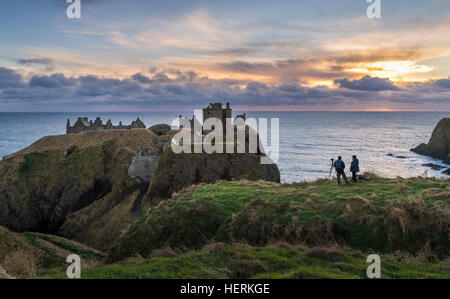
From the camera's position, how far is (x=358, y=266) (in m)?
11.0

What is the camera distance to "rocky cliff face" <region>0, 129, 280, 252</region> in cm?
3819

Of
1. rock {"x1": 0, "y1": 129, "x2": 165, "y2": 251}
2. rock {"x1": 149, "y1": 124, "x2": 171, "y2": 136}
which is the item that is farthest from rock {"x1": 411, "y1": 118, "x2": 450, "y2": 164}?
rock {"x1": 0, "y1": 129, "x2": 165, "y2": 251}

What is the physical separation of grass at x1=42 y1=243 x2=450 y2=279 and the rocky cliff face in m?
23.6

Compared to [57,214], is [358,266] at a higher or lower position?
higher

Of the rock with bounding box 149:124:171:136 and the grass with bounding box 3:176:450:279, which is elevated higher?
the rock with bounding box 149:124:171:136

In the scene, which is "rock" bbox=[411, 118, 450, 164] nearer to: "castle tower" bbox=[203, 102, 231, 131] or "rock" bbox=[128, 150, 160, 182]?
"castle tower" bbox=[203, 102, 231, 131]

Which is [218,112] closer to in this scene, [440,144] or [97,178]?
[97,178]

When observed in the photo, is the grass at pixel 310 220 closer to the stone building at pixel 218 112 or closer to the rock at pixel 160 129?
the stone building at pixel 218 112

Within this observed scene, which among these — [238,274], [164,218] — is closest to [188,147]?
[164,218]

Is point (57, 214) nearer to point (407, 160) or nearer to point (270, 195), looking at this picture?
point (270, 195)

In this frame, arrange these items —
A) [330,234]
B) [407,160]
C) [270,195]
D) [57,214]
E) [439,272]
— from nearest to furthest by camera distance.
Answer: [439,272], [330,234], [270,195], [57,214], [407,160]

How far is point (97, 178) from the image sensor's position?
4978 cm

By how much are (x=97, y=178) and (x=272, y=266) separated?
44831mm

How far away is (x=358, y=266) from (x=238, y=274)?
14.6 ft
